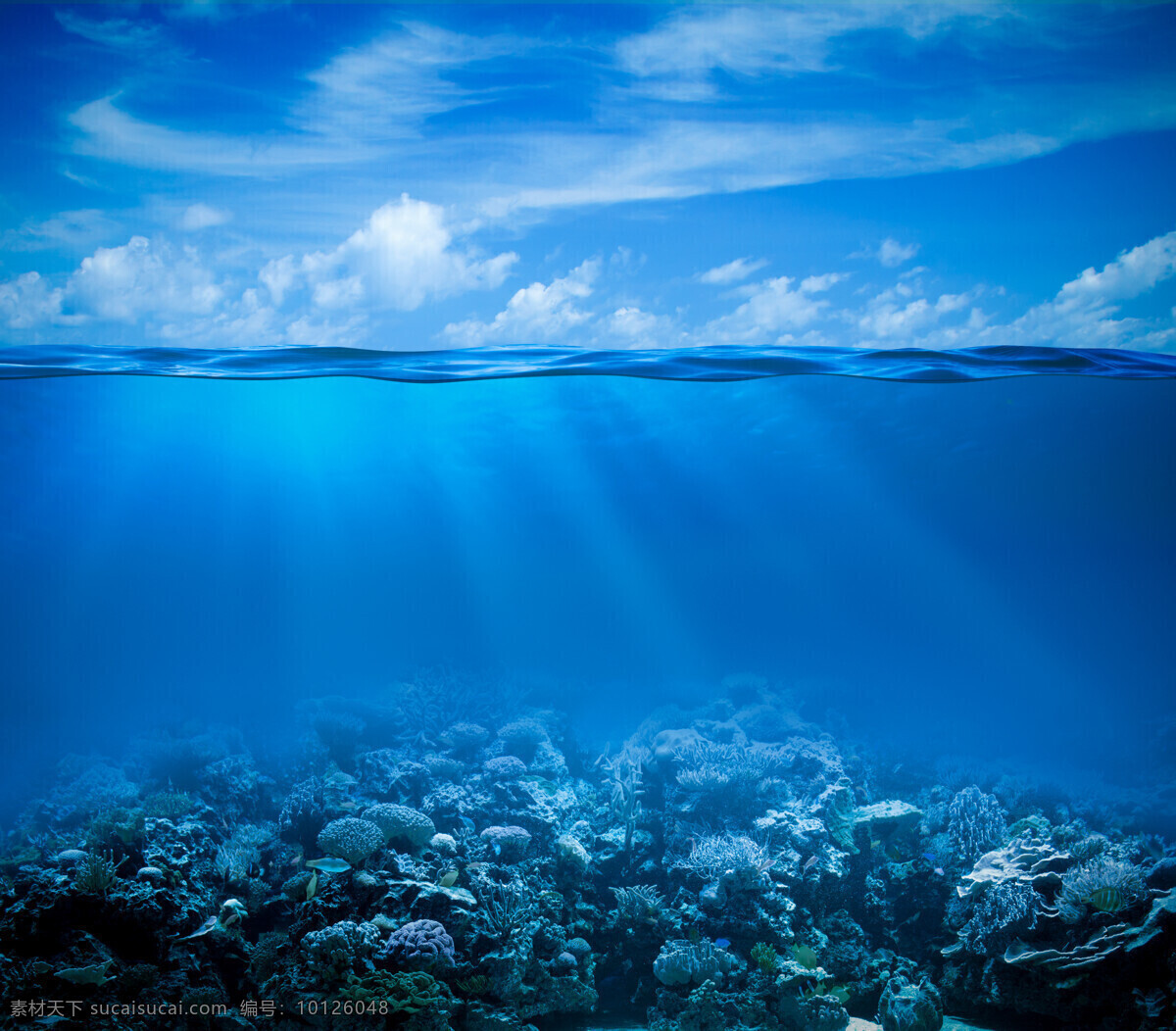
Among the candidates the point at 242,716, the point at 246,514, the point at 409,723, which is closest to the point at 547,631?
the point at 246,514

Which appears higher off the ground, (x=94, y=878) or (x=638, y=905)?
(x=94, y=878)

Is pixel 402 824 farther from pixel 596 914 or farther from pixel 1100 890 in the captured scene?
pixel 1100 890

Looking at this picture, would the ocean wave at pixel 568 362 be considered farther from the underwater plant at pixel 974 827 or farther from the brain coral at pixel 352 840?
the brain coral at pixel 352 840

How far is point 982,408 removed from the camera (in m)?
21.8

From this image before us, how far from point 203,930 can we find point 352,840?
3.55 ft

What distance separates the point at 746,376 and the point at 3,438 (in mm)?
24102

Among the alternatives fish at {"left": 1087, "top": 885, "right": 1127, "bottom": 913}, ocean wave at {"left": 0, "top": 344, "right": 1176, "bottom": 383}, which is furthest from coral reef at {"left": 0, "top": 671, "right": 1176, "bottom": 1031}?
ocean wave at {"left": 0, "top": 344, "right": 1176, "bottom": 383}

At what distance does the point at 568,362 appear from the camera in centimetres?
1172

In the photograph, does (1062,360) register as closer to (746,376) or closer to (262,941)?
(746,376)

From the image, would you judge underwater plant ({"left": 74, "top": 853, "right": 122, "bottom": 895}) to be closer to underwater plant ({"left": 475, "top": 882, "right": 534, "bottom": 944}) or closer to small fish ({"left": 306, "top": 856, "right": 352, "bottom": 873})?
small fish ({"left": 306, "top": 856, "right": 352, "bottom": 873})

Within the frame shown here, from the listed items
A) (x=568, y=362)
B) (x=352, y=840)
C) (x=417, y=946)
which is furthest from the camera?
(x=568, y=362)

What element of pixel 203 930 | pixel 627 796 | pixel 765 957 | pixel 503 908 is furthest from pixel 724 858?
pixel 203 930

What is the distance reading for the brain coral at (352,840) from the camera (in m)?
5.11

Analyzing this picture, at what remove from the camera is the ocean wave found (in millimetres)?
10688
